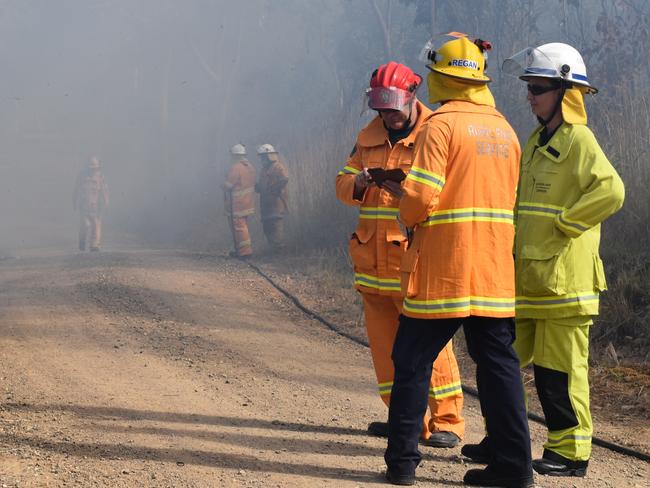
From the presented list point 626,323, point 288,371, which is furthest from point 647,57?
point 288,371

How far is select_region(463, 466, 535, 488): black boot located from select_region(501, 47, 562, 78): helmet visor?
188cm

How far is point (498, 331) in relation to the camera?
4.55 meters

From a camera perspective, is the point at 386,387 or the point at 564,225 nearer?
the point at 564,225

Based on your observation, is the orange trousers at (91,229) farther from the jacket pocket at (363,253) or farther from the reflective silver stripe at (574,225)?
the reflective silver stripe at (574,225)

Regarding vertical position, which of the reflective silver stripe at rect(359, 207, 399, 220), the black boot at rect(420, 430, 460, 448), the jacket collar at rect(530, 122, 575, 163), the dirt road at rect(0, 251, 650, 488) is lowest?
the dirt road at rect(0, 251, 650, 488)

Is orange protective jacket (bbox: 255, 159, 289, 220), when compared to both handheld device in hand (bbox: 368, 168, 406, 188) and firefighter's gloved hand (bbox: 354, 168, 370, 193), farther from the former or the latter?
handheld device in hand (bbox: 368, 168, 406, 188)

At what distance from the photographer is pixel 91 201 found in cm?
2067

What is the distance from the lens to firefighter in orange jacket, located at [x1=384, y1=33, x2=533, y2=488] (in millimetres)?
4441

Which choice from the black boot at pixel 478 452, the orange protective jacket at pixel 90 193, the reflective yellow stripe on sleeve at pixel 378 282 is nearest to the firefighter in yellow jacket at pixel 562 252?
the black boot at pixel 478 452

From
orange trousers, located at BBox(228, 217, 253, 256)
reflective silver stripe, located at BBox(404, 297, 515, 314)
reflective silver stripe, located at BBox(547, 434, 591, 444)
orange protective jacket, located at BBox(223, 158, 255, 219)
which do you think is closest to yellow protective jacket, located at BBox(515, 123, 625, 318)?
reflective silver stripe, located at BBox(404, 297, 515, 314)

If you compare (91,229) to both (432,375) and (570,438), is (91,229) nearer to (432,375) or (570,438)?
(432,375)

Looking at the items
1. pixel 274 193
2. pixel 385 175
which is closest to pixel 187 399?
pixel 385 175

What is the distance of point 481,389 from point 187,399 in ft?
8.03

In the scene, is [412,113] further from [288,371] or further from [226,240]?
[226,240]
